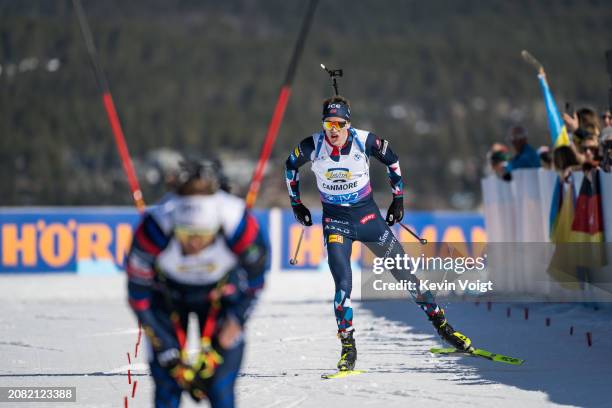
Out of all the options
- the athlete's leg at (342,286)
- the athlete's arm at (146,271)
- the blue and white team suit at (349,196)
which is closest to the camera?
the athlete's arm at (146,271)

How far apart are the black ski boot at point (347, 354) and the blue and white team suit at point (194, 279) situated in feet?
9.70

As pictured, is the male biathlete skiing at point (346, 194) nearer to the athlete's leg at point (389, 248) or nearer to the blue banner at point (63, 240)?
the athlete's leg at point (389, 248)

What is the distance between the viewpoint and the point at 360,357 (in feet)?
30.6

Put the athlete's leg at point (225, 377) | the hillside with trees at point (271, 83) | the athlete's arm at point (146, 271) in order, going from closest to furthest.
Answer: the athlete's leg at point (225, 377), the athlete's arm at point (146, 271), the hillside with trees at point (271, 83)

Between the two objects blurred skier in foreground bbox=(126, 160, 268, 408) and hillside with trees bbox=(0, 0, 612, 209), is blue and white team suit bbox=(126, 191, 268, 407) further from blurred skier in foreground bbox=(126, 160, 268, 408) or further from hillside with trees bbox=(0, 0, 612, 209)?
hillside with trees bbox=(0, 0, 612, 209)

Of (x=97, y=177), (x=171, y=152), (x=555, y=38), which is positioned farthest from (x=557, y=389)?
(x=555, y=38)

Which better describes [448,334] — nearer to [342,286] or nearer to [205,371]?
[342,286]

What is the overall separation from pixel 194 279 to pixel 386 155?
379 centimetres

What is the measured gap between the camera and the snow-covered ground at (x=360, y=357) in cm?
736

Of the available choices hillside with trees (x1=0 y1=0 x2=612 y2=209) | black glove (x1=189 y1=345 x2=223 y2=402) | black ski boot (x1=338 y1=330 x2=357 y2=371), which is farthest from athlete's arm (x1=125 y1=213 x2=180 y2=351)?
hillside with trees (x1=0 y1=0 x2=612 y2=209)

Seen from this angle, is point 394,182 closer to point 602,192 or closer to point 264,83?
point 602,192

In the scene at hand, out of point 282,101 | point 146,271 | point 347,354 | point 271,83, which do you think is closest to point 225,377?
point 146,271

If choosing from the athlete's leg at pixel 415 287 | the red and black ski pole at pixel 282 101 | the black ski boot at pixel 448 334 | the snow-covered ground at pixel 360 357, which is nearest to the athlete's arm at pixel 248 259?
the red and black ski pole at pixel 282 101

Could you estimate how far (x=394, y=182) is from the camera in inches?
367
